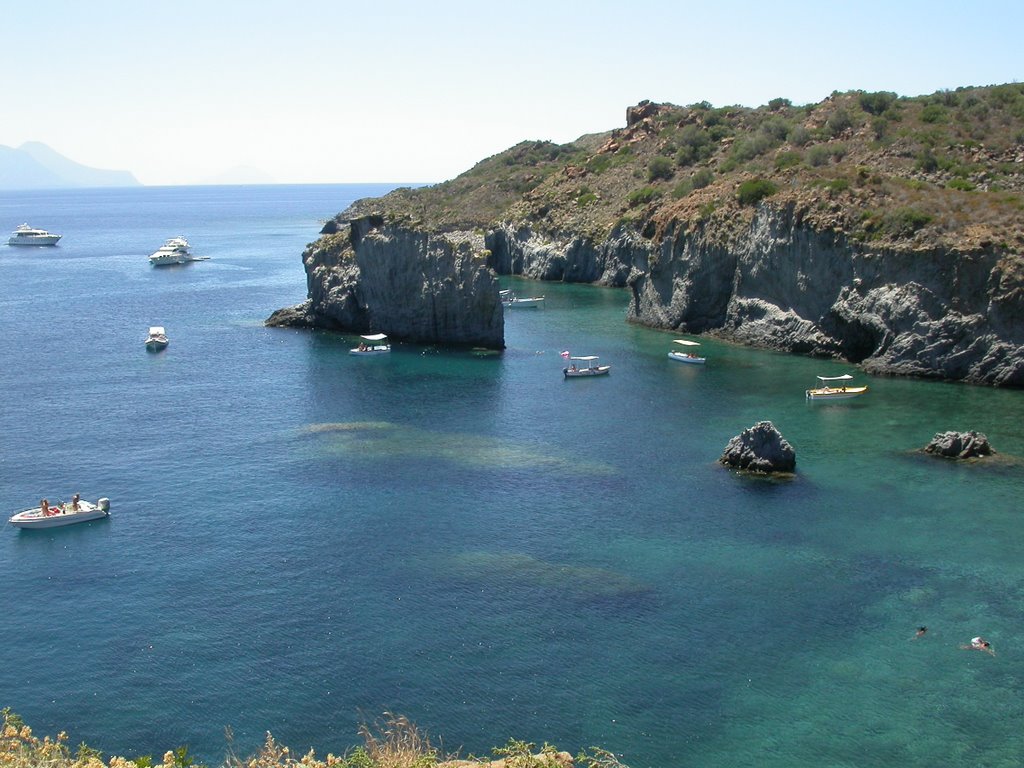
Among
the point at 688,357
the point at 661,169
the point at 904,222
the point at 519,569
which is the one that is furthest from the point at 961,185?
the point at 519,569

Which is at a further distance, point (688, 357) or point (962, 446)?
point (688, 357)

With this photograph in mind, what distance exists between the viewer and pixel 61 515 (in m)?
56.4

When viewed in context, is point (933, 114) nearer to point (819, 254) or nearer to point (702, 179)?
point (702, 179)

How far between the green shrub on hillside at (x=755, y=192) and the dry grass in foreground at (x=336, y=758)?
86118 millimetres

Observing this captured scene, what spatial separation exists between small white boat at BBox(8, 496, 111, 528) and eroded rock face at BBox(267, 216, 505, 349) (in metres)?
52.8

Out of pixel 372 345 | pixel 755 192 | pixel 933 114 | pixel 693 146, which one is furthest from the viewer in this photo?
pixel 693 146

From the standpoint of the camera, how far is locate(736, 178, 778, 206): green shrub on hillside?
111 m

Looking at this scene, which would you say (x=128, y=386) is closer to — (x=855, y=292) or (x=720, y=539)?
(x=720, y=539)

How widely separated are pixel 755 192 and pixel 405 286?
3911cm

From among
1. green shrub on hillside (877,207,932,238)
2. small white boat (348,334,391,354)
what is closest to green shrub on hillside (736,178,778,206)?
green shrub on hillside (877,207,932,238)

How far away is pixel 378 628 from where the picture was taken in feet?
144

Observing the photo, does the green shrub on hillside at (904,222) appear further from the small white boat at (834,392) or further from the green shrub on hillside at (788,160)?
the green shrub on hillside at (788,160)

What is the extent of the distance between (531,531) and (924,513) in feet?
72.4

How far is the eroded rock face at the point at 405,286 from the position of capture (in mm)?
104925
